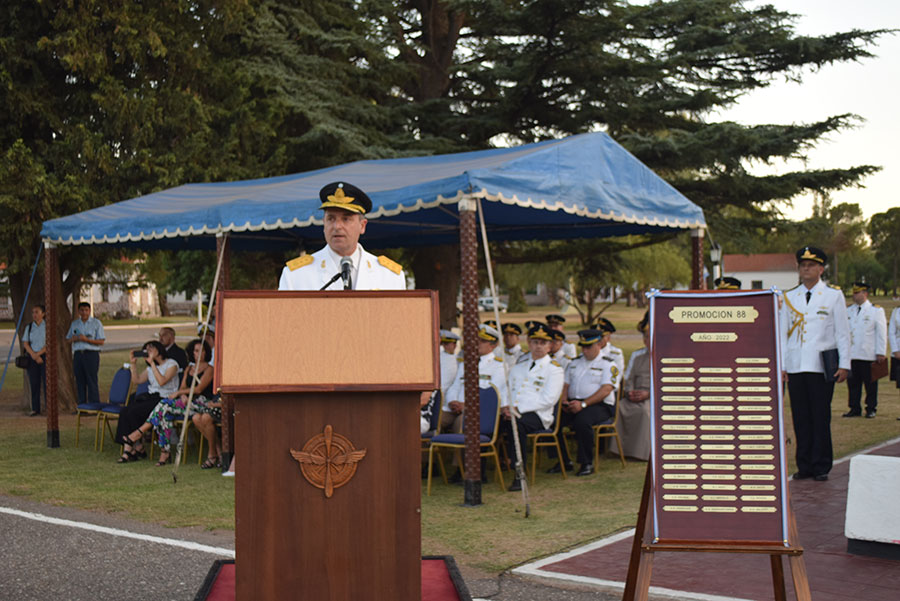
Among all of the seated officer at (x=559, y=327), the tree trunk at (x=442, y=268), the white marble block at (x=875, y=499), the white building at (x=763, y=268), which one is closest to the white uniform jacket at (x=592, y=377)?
the seated officer at (x=559, y=327)

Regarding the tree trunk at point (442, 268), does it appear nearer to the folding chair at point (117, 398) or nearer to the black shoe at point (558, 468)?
the folding chair at point (117, 398)

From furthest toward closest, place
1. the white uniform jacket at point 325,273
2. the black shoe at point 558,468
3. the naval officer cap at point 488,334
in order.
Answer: the black shoe at point 558,468 < the naval officer cap at point 488,334 < the white uniform jacket at point 325,273

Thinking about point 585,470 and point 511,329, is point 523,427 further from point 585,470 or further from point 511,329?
point 511,329

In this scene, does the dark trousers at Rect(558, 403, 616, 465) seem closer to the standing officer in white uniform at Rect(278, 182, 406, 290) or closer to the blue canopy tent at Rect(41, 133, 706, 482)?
the blue canopy tent at Rect(41, 133, 706, 482)

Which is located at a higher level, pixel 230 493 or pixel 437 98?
pixel 437 98

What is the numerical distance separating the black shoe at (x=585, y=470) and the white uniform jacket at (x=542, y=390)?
2.05 ft

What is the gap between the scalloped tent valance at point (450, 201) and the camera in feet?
27.6

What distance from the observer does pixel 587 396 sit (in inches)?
392

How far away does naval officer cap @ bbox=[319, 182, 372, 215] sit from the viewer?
400cm

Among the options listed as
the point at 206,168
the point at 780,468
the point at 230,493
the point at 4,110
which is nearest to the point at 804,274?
the point at 780,468

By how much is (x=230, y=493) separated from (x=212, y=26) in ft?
35.9

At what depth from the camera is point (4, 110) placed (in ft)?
49.2

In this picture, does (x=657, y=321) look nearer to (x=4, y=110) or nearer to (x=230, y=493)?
(x=230, y=493)

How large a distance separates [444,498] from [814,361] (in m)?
3.44
